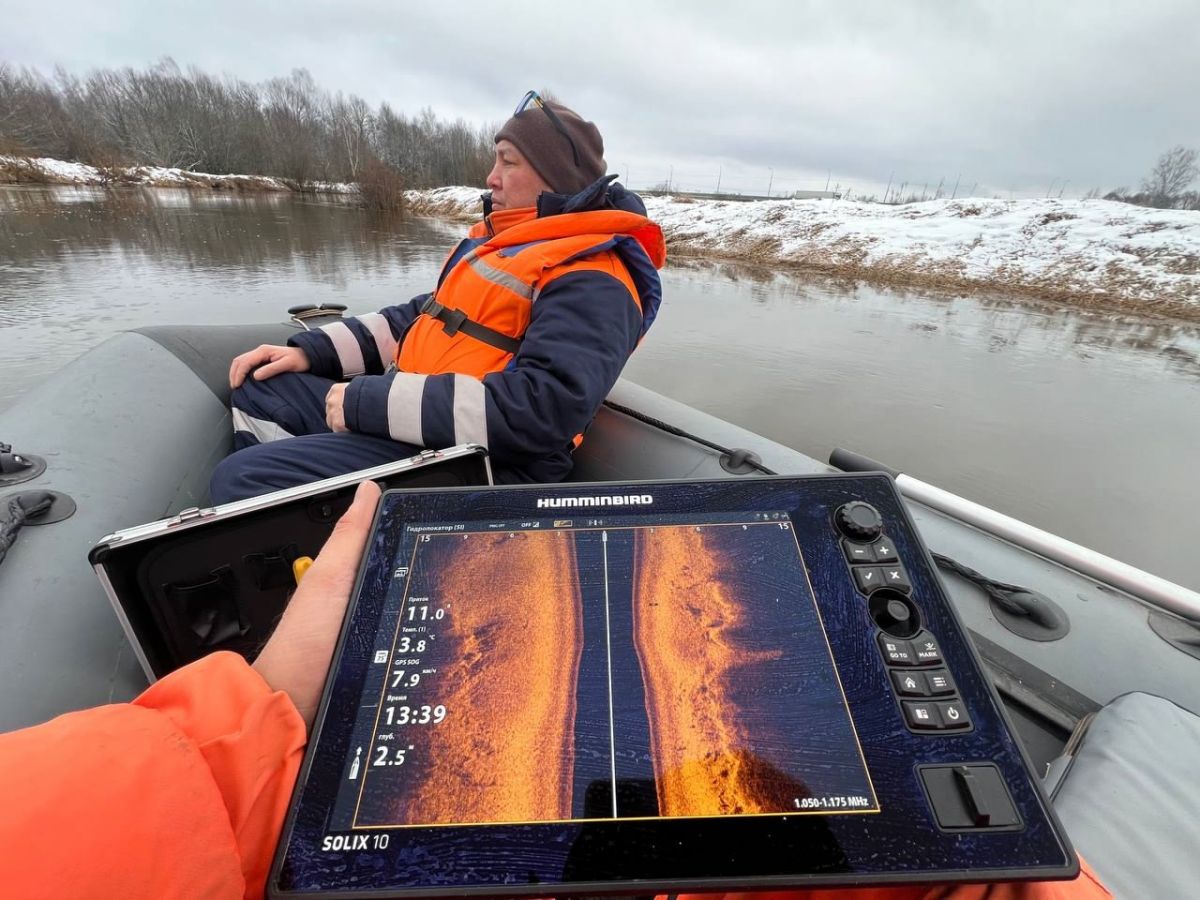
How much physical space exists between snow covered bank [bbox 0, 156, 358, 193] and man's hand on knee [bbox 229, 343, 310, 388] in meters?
29.9

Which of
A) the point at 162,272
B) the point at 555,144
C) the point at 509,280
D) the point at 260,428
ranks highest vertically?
the point at 555,144

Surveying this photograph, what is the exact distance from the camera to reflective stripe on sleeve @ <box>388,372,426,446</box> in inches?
54.5

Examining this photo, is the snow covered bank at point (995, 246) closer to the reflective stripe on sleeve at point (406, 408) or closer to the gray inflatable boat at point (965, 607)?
the gray inflatable boat at point (965, 607)

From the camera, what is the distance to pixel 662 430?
6.42 feet

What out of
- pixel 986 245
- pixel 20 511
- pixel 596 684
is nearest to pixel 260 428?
pixel 20 511

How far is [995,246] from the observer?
1099 centimetres

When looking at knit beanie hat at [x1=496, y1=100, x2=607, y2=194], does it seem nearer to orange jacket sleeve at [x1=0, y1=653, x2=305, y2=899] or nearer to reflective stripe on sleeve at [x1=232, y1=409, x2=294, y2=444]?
reflective stripe on sleeve at [x1=232, y1=409, x2=294, y2=444]

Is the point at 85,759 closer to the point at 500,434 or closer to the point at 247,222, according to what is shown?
the point at 500,434

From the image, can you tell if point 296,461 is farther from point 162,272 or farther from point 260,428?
point 162,272

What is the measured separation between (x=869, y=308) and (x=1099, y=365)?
2.48 m

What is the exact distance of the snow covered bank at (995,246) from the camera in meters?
9.17

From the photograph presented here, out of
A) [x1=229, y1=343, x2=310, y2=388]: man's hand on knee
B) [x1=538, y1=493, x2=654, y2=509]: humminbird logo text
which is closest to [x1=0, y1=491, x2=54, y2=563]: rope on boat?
[x1=229, y1=343, x2=310, y2=388]: man's hand on knee

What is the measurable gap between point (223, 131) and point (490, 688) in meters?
47.3

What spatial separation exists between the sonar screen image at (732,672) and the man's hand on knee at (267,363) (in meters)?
1.68
